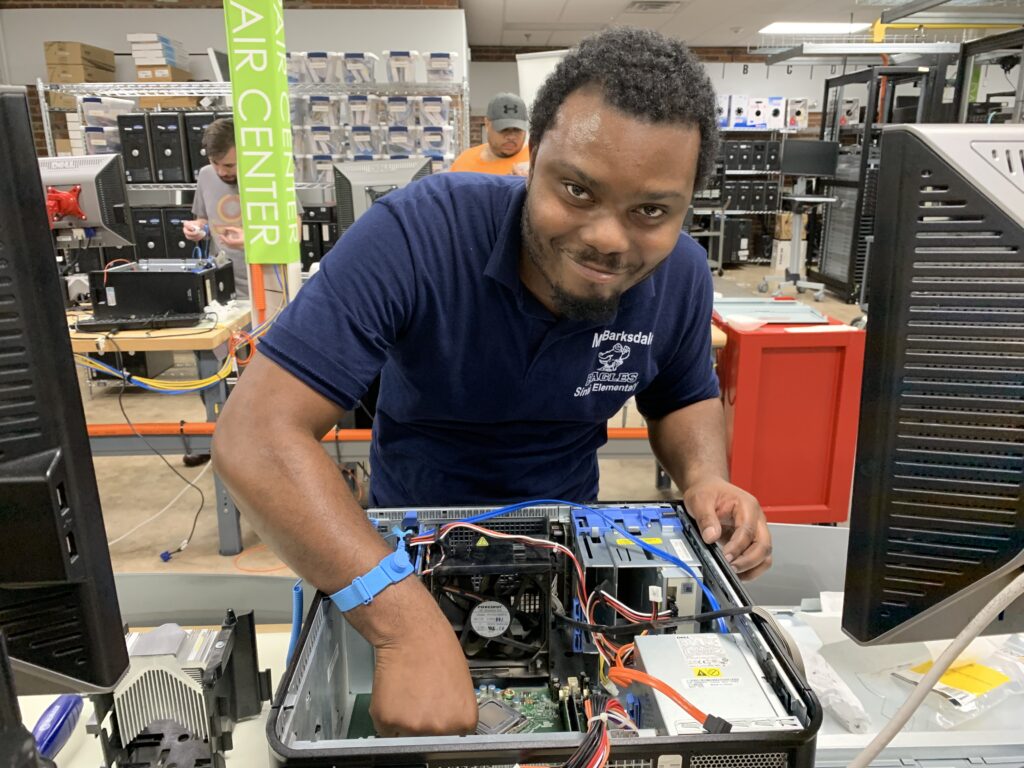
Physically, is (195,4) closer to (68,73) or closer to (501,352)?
(68,73)

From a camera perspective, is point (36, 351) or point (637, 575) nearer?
point (36, 351)

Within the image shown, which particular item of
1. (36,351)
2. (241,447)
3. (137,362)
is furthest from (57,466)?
(137,362)

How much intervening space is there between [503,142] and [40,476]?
140 inches

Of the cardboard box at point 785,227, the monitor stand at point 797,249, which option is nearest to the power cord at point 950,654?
the monitor stand at point 797,249

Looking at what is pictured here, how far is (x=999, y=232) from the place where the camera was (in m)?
0.49

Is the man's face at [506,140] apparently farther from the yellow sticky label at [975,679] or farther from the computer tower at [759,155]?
the computer tower at [759,155]

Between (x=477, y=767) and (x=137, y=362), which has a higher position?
(x=477, y=767)

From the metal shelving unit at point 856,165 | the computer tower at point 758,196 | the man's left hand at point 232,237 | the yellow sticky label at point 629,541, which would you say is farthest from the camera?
the computer tower at point 758,196

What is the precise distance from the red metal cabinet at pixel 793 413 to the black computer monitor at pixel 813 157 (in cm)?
470

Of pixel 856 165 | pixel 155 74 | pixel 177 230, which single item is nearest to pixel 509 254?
pixel 177 230

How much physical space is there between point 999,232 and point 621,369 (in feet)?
2.10

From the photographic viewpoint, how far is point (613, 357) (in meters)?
1.09

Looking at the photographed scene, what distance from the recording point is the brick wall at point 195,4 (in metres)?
6.63

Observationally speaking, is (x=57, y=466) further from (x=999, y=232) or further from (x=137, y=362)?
(x=137, y=362)
